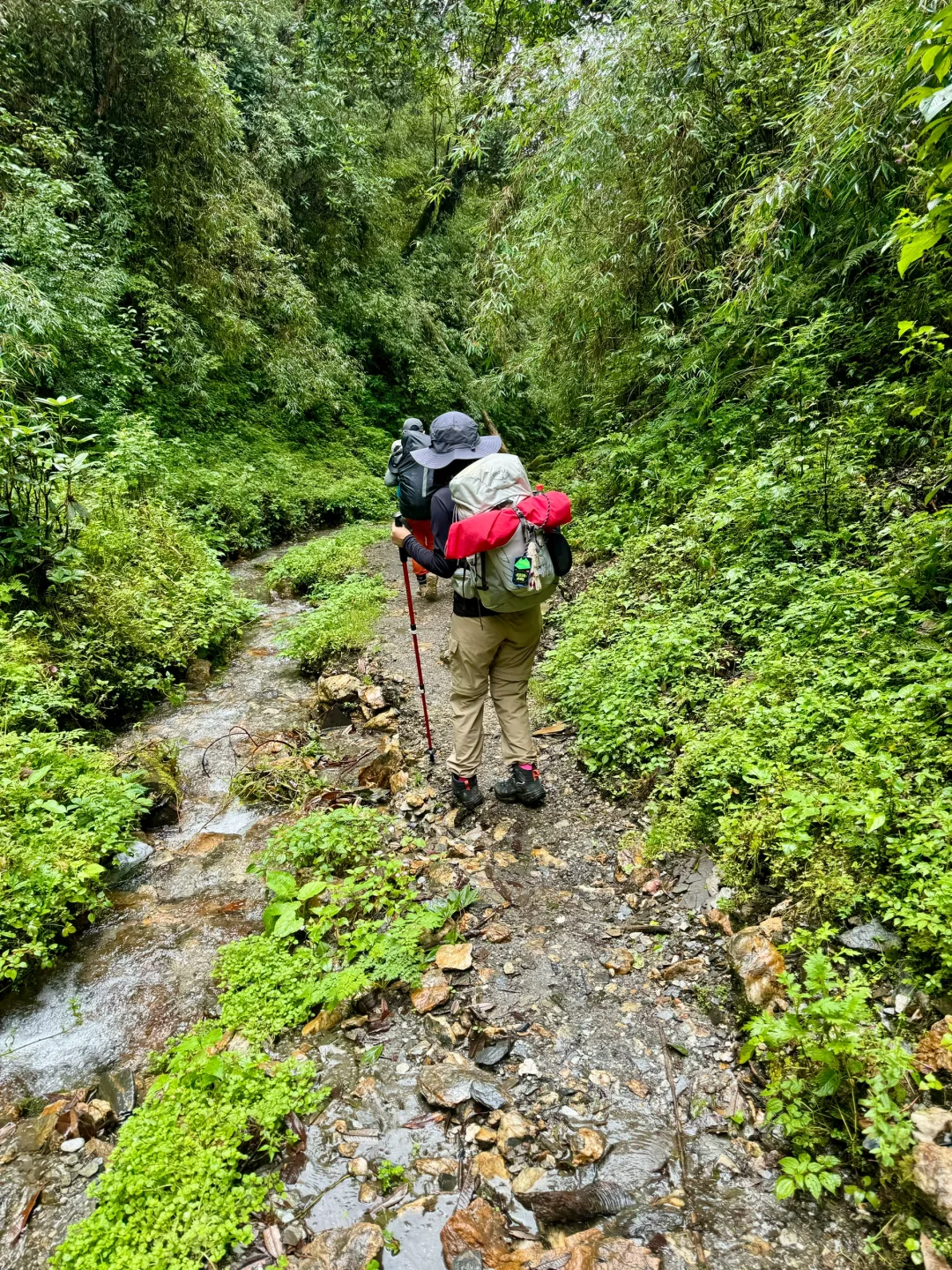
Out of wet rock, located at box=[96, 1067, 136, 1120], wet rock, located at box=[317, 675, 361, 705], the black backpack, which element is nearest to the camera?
wet rock, located at box=[96, 1067, 136, 1120]

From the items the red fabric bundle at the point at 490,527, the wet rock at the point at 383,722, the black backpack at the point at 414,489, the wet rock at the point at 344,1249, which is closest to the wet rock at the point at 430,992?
the wet rock at the point at 344,1249

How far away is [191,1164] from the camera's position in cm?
250

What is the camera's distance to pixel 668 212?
7.44m

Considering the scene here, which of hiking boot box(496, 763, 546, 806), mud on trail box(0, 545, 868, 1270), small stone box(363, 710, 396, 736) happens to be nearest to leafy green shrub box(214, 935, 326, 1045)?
mud on trail box(0, 545, 868, 1270)

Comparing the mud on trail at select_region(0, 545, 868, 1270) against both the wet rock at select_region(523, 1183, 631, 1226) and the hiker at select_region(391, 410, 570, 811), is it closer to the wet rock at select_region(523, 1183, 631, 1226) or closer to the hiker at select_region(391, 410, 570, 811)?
the wet rock at select_region(523, 1183, 631, 1226)

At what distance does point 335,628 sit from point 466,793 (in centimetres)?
382

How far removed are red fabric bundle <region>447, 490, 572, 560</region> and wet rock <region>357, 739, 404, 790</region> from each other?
7.12ft

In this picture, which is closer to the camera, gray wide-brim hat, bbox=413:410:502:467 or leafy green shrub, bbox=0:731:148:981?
leafy green shrub, bbox=0:731:148:981

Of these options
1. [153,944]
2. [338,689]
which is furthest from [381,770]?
[153,944]

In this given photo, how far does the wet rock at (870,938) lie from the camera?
8.50ft

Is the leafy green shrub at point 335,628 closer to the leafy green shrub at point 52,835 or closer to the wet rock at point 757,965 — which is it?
the leafy green shrub at point 52,835

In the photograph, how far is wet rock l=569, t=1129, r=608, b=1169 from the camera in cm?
244

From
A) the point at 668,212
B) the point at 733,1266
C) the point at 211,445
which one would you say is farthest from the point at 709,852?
the point at 211,445

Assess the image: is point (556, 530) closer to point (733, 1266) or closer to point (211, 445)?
point (733, 1266)
